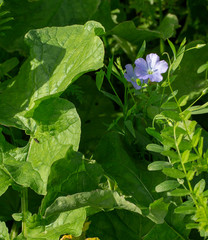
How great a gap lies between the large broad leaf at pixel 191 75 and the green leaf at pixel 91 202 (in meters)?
0.59

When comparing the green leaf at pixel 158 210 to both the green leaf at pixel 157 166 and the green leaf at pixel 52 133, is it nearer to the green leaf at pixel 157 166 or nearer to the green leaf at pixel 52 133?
the green leaf at pixel 157 166

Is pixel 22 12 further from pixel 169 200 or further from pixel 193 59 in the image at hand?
pixel 169 200

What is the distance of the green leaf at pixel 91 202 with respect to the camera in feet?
3.43

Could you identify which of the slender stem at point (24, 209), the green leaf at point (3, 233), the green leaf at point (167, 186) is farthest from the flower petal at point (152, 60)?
the green leaf at point (3, 233)

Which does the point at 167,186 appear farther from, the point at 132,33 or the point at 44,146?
the point at 132,33

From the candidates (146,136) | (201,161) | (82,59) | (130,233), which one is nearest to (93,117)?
(146,136)

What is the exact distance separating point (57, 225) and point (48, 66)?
51 centimetres

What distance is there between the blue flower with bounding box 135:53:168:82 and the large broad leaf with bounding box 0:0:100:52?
46 cm

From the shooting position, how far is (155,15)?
6.36ft

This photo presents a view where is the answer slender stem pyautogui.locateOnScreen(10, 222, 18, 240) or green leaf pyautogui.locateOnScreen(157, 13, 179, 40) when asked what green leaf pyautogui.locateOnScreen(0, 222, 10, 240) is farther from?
green leaf pyautogui.locateOnScreen(157, 13, 179, 40)

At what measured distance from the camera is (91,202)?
3.51 ft

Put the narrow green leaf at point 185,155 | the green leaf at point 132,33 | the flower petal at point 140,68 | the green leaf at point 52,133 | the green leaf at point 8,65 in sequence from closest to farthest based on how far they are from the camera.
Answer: the narrow green leaf at point 185,155
the green leaf at point 52,133
the flower petal at point 140,68
the green leaf at point 8,65
the green leaf at point 132,33

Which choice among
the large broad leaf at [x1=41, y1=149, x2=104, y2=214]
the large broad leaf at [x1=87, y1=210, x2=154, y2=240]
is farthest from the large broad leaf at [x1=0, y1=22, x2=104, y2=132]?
the large broad leaf at [x1=87, y1=210, x2=154, y2=240]

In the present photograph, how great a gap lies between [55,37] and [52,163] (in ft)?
1.47
